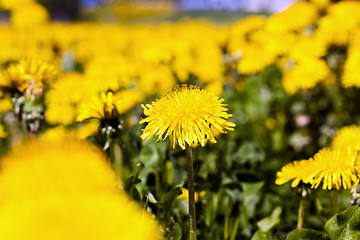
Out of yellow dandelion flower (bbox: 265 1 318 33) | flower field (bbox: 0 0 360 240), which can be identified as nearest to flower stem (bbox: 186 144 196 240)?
flower field (bbox: 0 0 360 240)

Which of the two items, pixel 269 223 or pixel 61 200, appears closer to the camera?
pixel 61 200

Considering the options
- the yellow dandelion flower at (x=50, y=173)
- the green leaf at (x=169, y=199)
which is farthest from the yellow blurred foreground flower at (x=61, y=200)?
the green leaf at (x=169, y=199)

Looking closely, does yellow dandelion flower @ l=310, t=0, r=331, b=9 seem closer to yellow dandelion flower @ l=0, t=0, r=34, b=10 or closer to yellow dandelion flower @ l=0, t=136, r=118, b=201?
yellow dandelion flower @ l=0, t=0, r=34, b=10

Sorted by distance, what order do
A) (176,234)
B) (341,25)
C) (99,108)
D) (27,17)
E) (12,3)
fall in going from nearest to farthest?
(176,234)
(99,108)
(341,25)
(27,17)
(12,3)

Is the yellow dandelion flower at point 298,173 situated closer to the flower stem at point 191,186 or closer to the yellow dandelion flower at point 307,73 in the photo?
the flower stem at point 191,186

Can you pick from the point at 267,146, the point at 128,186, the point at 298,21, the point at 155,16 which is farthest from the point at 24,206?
the point at 155,16

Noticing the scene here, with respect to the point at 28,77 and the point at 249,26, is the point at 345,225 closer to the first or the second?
the point at 28,77

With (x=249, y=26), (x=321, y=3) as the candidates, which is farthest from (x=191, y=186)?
(x=321, y=3)
